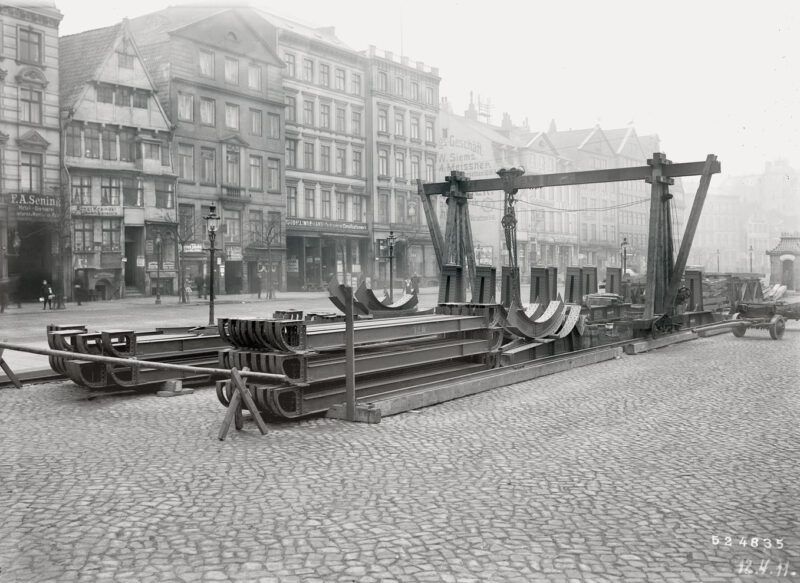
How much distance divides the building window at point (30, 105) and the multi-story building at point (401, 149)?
1123 inches

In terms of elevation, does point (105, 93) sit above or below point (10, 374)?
above

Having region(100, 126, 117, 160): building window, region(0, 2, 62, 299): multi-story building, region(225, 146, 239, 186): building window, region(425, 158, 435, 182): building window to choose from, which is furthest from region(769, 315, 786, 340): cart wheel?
region(425, 158, 435, 182): building window

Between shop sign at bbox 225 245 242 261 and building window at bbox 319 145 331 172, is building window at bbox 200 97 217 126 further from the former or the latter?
building window at bbox 319 145 331 172

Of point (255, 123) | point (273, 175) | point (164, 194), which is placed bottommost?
point (164, 194)

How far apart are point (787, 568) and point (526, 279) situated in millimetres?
52143

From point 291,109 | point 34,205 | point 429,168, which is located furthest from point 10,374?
point 429,168

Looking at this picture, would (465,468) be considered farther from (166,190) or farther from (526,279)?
(526,279)

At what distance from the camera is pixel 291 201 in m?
38.9

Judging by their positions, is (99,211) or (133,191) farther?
(133,191)

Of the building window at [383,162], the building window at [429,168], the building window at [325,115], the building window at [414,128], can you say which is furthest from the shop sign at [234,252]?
the building window at [414,128]

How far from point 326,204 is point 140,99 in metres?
11.9

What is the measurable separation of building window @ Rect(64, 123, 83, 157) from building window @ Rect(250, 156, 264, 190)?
800 cm

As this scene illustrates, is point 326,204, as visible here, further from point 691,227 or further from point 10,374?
point 10,374

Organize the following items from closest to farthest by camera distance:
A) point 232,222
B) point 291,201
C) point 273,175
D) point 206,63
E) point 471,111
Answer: point 206,63 → point 232,222 → point 273,175 → point 291,201 → point 471,111
